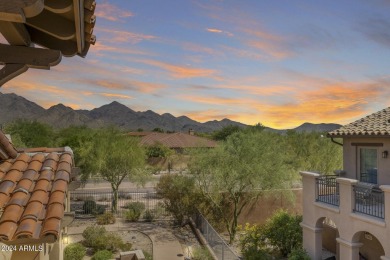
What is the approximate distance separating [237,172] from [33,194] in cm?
1642

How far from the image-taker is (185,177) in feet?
74.0

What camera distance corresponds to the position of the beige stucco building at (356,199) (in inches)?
493

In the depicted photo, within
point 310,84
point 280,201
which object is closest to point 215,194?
point 280,201

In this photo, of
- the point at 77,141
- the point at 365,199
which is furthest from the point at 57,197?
the point at 77,141

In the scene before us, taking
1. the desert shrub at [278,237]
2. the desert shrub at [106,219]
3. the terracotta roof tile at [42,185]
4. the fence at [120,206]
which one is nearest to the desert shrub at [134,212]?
the fence at [120,206]

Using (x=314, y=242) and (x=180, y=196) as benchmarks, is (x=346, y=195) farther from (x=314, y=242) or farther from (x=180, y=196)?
(x=180, y=196)

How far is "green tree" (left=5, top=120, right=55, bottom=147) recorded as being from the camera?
42938mm

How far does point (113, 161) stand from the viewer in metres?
26.1

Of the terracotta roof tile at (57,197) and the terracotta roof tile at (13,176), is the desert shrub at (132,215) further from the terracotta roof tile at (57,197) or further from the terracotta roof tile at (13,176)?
the terracotta roof tile at (57,197)

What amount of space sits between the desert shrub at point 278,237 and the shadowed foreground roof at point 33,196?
13.4 metres

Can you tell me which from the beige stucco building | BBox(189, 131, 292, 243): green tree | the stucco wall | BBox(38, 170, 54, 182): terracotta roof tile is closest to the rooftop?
the stucco wall

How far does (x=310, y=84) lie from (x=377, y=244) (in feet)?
45.3

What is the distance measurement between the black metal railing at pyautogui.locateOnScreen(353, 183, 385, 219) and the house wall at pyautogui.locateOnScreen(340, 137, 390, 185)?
129 centimetres

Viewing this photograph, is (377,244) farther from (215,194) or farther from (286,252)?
(215,194)
